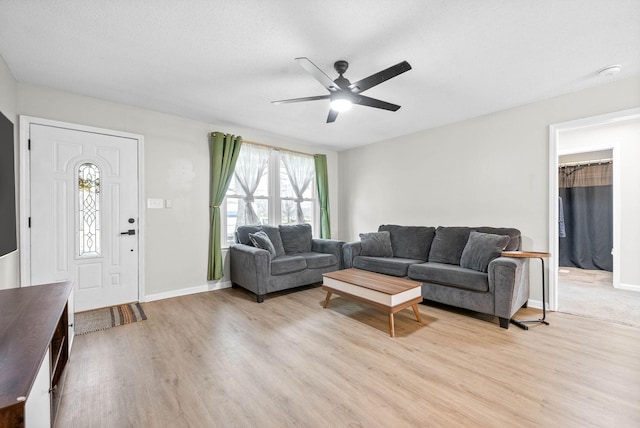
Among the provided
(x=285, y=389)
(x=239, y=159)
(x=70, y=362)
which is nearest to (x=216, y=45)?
(x=239, y=159)

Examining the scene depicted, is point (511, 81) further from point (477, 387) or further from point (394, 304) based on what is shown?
point (477, 387)

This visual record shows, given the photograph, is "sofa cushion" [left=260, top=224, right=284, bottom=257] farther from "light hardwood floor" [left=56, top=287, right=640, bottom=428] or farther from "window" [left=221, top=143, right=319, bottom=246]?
"light hardwood floor" [left=56, top=287, right=640, bottom=428]

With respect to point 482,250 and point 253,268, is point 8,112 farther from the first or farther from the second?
point 482,250

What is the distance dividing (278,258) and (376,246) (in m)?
1.48

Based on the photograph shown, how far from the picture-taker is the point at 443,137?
4188 mm

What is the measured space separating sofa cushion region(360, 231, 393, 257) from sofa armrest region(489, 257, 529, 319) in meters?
1.56

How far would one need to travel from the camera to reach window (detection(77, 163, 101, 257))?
3.12 meters

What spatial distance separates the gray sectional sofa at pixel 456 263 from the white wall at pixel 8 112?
3.63 metres

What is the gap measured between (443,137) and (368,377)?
358cm

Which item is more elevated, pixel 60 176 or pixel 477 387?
pixel 60 176

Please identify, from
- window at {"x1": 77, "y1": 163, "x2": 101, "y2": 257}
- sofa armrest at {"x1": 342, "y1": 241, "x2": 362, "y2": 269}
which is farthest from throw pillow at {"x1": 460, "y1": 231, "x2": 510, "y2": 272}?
window at {"x1": 77, "y1": 163, "x2": 101, "y2": 257}

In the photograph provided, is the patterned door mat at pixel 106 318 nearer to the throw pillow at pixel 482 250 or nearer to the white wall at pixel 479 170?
the throw pillow at pixel 482 250

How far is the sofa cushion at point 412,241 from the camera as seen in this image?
3.97 m

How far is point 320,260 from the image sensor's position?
161 inches
